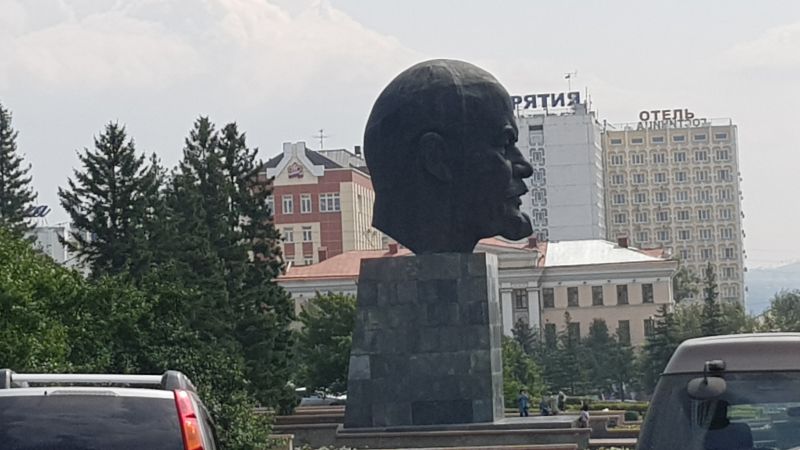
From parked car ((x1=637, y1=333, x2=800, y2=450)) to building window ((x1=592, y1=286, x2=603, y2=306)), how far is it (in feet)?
294

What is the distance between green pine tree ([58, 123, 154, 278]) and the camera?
4372cm

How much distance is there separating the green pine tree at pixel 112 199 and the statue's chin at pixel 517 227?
53.4 feet

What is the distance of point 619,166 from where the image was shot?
161 meters

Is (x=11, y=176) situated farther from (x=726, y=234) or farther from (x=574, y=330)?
(x=726, y=234)

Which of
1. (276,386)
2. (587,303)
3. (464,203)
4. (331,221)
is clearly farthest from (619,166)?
(464,203)

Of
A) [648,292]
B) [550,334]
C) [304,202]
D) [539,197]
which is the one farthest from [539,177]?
[550,334]

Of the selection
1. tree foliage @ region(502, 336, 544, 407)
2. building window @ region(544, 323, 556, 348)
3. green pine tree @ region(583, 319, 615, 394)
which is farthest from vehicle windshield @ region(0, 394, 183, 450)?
building window @ region(544, 323, 556, 348)

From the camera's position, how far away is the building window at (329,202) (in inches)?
4432

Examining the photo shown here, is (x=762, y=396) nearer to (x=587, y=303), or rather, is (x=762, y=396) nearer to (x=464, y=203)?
(x=464, y=203)

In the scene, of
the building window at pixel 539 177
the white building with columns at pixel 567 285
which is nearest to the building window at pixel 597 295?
the white building with columns at pixel 567 285

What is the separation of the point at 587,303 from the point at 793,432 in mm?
90193

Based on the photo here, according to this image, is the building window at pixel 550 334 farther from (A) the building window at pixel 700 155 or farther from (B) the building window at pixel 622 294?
(A) the building window at pixel 700 155

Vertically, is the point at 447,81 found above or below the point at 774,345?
above

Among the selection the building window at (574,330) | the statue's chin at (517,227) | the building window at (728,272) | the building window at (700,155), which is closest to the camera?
the statue's chin at (517,227)
